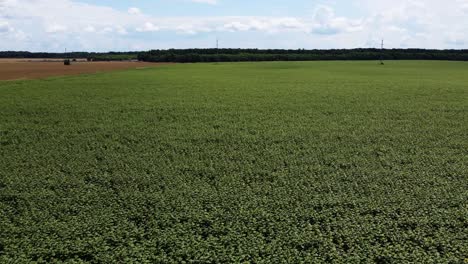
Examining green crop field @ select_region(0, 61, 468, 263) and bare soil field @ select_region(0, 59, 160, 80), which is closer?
green crop field @ select_region(0, 61, 468, 263)

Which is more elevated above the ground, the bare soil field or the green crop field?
the bare soil field

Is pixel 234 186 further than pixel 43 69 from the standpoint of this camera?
No

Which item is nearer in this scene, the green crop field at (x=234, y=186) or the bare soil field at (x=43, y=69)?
the green crop field at (x=234, y=186)

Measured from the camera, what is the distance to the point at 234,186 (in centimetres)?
766

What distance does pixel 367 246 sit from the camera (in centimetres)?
552

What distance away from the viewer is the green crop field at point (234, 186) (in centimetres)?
556

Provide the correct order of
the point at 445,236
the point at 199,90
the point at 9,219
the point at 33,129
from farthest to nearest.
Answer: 1. the point at 199,90
2. the point at 33,129
3. the point at 9,219
4. the point at 445,236

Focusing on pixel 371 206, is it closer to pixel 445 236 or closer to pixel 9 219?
pixel 445 236

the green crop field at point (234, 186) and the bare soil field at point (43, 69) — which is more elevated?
the bare soil field at point (43, 69)

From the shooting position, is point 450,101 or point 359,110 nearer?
point 359,110

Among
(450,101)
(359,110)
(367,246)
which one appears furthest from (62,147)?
(450,101)

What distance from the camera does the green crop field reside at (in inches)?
219

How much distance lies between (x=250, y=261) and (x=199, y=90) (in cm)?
1698

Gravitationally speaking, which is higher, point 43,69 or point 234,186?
point 43,69
